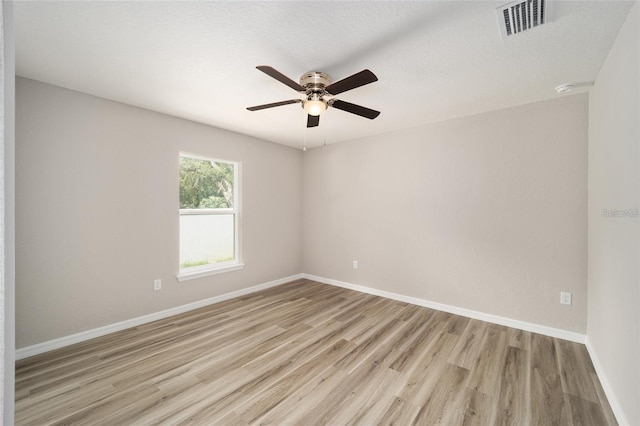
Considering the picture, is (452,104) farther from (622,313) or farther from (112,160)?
(112,160)

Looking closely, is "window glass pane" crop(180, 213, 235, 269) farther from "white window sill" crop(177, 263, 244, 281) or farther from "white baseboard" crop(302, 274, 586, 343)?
"white baseboard" crop(302, 274, 586, 343)

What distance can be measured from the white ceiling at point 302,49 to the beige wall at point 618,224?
0.26 m

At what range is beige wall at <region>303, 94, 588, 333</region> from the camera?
2729mm

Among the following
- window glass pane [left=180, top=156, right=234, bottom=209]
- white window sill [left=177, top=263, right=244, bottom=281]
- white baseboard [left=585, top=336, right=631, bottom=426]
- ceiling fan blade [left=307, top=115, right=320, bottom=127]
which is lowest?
white baseboard [left=585, top=336, right=631, bottom=426]

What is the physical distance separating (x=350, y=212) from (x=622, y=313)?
320 centimetres

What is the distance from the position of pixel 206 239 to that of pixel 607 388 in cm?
431

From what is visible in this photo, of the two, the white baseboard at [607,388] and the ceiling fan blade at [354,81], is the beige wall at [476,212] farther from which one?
the ceiling fan blade at [354,81]

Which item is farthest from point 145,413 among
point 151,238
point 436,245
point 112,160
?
point 436,245

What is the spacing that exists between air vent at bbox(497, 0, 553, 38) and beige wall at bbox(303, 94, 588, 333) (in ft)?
5.23

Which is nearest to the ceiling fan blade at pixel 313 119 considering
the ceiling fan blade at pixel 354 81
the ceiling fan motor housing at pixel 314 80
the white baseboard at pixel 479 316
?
the ceiling fan motor housing at pixel 314 80

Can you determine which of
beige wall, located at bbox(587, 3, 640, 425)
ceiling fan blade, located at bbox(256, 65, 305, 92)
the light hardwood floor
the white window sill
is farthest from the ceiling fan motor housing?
the white window sill

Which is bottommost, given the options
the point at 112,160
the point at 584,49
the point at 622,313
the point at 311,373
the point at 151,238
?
the point at 311,373

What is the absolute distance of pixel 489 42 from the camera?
6.10 feet

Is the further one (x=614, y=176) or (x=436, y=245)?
(x=436, y=245)
